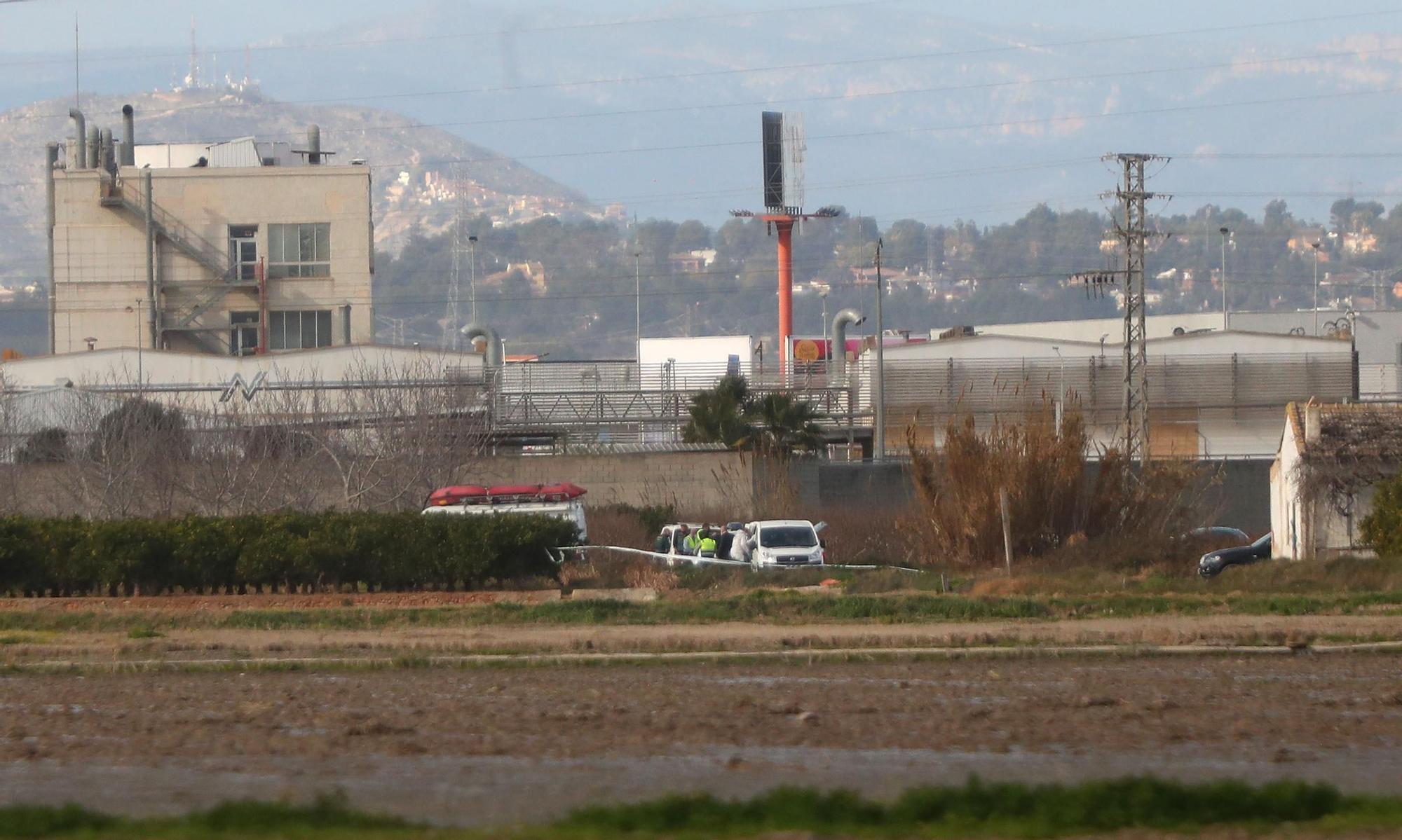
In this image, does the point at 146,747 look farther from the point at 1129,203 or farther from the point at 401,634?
the point at 1129,203

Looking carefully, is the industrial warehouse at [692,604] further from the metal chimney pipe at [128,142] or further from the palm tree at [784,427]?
the metal chimney pipe at [128,142]

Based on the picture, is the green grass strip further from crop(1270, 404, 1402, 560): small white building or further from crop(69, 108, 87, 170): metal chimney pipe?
crop(69, 108, 87, 170): metal chimney pipe

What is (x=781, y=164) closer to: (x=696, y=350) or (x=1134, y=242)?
(x=696, y=350)

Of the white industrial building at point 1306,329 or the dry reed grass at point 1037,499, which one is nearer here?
the dry reed grass at point 1037,499

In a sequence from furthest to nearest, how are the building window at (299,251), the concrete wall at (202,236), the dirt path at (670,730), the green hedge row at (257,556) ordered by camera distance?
the building window at (299,251) → the concrete wall at (202,236) → the green hedge row at (257,556) → the dirt path at (670,730)

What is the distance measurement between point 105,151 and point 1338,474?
80466 mm

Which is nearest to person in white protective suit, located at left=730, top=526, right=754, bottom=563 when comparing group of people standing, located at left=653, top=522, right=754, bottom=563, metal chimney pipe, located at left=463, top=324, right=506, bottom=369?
group of people standing, located at left=653, top=522, right=754, bottom=563

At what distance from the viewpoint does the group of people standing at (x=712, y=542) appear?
120ft

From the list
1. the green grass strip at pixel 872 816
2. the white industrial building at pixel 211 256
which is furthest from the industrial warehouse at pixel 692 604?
the white industrial building at pixel 211 256

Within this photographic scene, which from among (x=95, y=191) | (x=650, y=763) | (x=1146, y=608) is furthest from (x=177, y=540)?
(x=95, y=191)

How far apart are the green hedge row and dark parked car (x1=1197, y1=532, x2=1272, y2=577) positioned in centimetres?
1548

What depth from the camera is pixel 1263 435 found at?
76625 mm

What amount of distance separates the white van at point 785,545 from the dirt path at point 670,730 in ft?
48.7

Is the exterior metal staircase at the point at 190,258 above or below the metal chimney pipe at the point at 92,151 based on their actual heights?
below
